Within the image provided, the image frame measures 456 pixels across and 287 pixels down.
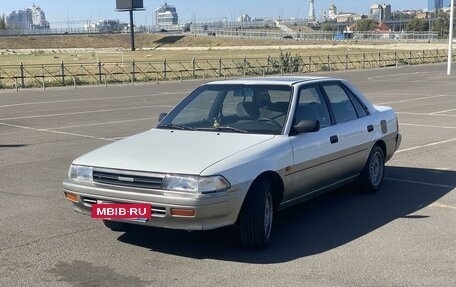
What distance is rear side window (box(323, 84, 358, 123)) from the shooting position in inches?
282

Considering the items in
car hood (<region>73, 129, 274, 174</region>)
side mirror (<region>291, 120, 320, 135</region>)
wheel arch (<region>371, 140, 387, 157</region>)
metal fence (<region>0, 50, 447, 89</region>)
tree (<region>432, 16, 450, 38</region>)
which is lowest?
metal fence (<region>0, 50, 447, 89</region>)

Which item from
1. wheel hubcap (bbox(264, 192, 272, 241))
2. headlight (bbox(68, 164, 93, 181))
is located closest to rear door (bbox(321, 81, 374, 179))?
wheel hubcap (bbox(264, 192, 272, 241))

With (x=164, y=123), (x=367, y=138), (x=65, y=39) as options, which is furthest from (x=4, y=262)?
(x=65, y=39)

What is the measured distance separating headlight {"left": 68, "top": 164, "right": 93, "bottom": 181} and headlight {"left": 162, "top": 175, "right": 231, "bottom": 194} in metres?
0.80

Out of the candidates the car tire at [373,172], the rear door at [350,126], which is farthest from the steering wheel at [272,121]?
the car tire at [373,172]

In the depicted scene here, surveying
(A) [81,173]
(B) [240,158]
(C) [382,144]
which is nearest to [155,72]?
(C) [382,144]

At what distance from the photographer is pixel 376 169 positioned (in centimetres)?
798

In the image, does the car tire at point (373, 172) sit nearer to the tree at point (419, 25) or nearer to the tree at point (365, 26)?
the tree at point (419, 25)

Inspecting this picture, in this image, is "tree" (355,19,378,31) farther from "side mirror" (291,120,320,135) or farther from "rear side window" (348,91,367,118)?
"side mirror" (291,120,320,135)

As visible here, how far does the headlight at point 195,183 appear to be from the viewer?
5.11m

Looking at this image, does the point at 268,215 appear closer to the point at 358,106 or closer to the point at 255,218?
the point at 255,218

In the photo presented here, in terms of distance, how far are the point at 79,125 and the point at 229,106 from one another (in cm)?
1000

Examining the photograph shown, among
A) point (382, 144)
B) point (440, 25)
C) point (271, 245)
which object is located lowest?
point (271, 245)

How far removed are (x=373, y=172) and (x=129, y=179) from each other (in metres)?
3.75
